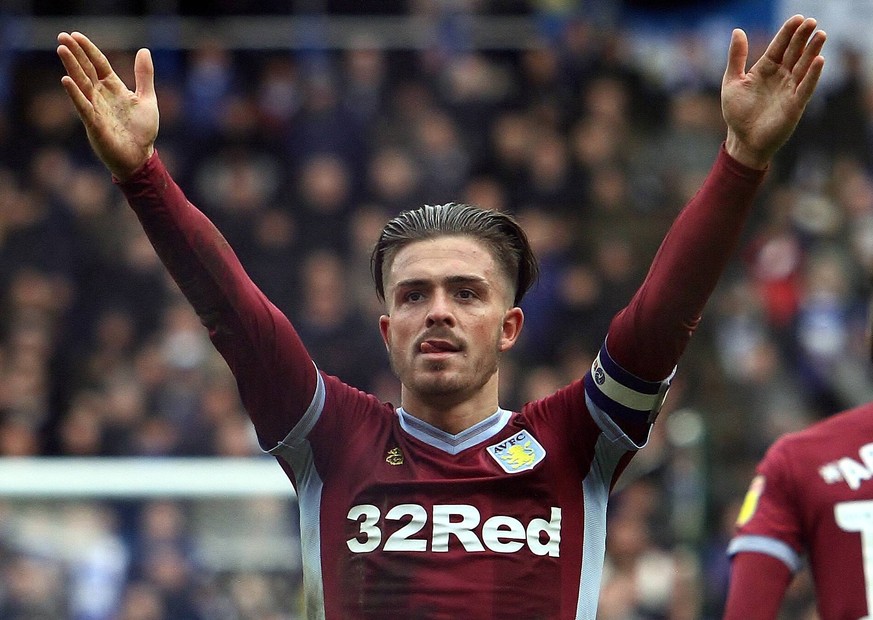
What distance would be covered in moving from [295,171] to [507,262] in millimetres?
8152

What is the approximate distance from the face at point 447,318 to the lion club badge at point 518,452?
0.15 m

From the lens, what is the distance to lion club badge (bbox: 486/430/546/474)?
12.7 feet

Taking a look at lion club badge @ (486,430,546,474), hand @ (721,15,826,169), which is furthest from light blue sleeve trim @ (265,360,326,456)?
hand @ (721,15,826,169)

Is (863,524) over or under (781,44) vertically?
under

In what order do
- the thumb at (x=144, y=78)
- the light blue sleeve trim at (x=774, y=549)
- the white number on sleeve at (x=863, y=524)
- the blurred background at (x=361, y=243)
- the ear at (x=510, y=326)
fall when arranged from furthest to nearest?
the blurred background at (x=361, y=243) < the light blue sleeve trim at (x=774, y=549) < the white number on sleeve at (x=863, y=524) < the ear at (x=510, y=326) < the thumb at (x=144, y=78)

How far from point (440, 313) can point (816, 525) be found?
127cm

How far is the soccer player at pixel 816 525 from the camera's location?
424 cm

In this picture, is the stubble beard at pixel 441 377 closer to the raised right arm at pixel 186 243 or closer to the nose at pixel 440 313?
the nose at pixel 440 313

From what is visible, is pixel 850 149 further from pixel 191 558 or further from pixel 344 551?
pixel 344 551

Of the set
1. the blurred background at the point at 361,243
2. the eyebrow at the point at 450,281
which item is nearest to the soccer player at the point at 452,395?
the eyebrow at the point at 450,281

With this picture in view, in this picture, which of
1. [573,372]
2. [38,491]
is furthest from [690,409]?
[38,491]

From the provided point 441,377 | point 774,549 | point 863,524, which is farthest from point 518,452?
point 863,524

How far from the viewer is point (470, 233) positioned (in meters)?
4.05

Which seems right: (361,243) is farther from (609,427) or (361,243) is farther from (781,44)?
(781,44)
